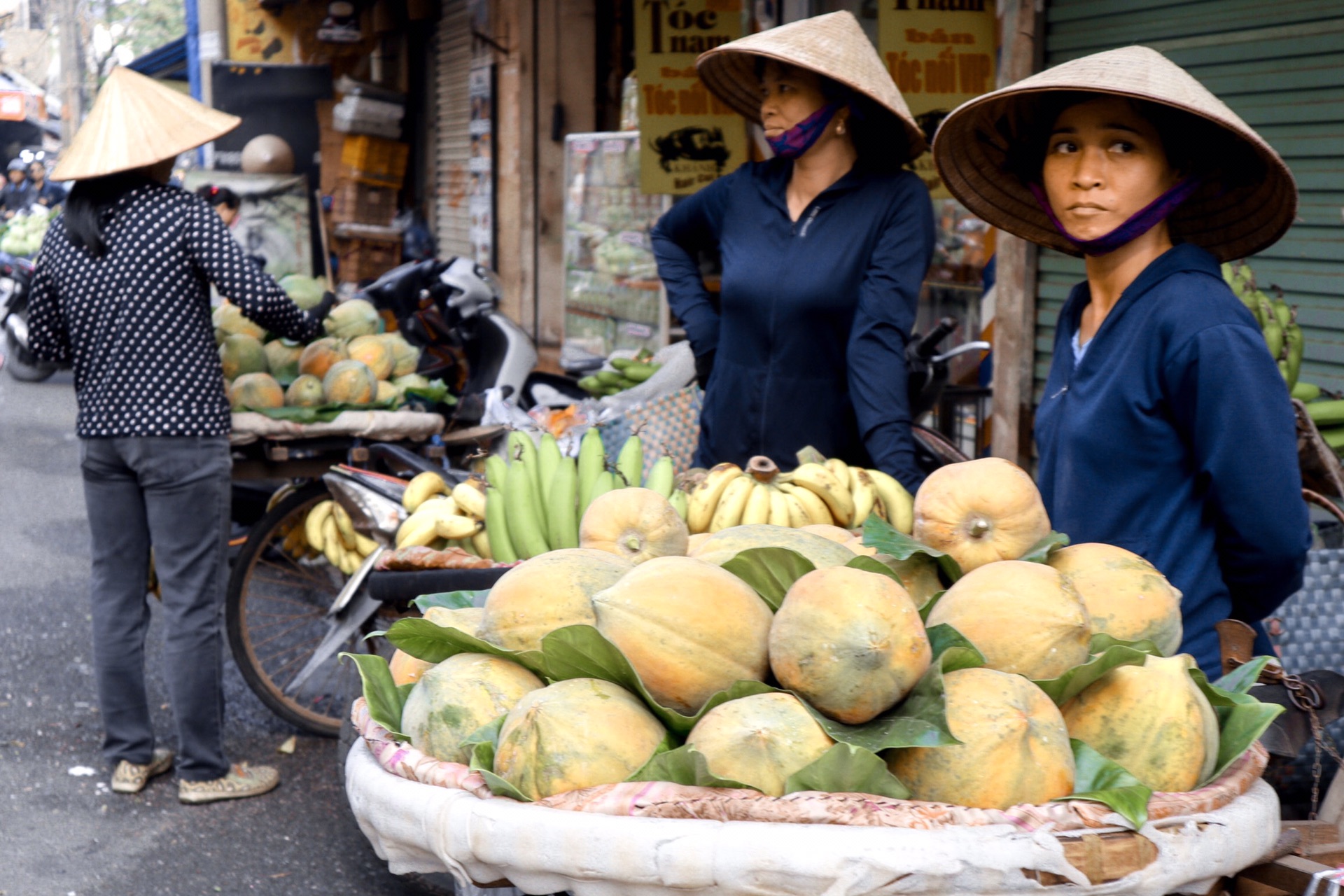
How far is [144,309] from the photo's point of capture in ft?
12.9

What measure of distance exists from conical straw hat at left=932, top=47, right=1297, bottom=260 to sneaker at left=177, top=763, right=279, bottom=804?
9.94 feet

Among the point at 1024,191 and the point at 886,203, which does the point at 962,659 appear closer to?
the point at 1024,191

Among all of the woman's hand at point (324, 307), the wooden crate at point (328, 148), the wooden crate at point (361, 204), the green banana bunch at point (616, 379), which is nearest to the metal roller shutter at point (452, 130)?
the wooden crate at point (361, 204)

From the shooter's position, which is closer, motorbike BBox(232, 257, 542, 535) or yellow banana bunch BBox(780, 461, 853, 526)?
yellow banana bunch BBox(780, 461, 853, 526)

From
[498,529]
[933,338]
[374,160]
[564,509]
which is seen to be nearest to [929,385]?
[933,338]

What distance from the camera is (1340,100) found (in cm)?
414

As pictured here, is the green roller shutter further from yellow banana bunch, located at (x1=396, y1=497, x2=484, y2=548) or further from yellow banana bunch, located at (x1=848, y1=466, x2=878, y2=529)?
yellow banana bunch, located at (x1=396, y1=497, x2=484, y2=548)

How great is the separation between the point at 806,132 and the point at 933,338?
67 cm

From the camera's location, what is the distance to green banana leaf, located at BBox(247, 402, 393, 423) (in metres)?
4.80

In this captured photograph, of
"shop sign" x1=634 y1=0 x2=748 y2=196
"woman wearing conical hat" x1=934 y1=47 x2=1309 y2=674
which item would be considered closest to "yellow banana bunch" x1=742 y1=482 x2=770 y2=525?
"woman wearing conical hat" x1=934 y1=47 x2=1309 y2=674

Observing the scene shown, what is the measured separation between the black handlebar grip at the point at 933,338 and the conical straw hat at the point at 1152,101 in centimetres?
93

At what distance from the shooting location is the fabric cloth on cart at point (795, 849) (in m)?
1.25

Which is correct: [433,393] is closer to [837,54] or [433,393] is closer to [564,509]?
[564,509]

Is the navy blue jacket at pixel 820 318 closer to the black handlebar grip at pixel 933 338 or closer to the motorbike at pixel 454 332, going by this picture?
the black handlebar grip at pixel 933 338
